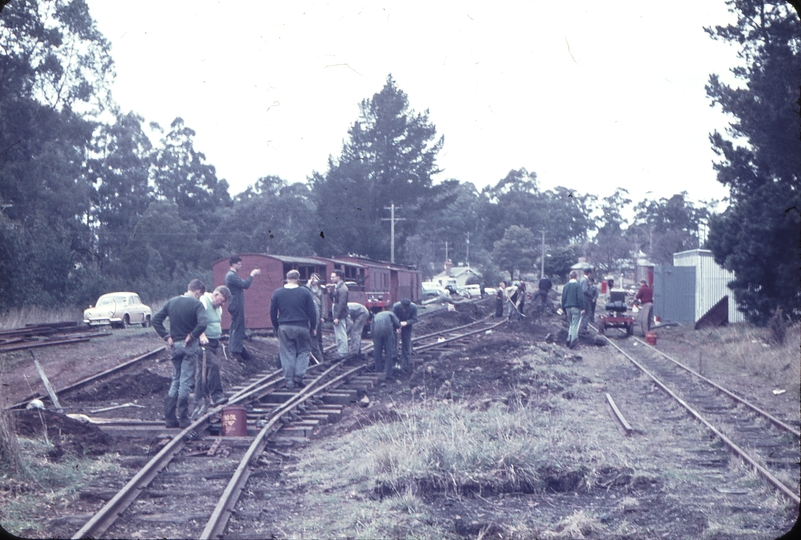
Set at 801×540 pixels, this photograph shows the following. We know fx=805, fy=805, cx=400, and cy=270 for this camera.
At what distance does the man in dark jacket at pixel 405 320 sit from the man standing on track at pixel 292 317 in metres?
2.32

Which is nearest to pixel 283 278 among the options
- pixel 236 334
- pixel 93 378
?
pixel 236 334

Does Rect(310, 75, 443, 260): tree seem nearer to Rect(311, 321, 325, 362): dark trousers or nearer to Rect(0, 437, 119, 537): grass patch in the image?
Rect(311, 321, 325, 362): dark trousers

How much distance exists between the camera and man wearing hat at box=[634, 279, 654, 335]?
23.5 metres

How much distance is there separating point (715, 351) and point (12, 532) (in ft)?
57.9

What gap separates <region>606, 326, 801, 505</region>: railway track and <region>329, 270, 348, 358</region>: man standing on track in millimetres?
5781

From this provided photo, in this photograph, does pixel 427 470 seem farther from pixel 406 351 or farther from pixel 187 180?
pixel 187 180

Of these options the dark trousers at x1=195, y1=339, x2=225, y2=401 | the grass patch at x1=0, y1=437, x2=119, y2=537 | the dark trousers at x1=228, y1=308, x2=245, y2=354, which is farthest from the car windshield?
the grass patch at x1=0, y1=437, x2=119, y2=537

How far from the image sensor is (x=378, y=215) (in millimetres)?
58469

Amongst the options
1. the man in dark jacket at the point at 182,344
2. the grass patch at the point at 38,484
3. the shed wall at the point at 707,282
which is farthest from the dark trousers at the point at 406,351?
the shed wall at the point at 707,282

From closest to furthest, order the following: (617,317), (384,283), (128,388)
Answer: (128,388)
(617,317)
(384,283)

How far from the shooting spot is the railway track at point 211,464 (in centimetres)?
600

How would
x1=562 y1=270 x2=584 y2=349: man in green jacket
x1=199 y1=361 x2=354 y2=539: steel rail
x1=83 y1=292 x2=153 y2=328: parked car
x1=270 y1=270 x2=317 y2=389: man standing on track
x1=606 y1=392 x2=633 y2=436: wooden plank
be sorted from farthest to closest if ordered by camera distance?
x1=83 y1=292 x2=153 y2=328: parked car → x1=562 y1=270 x2=584 y2=349: man in green jacket → x1=270 y1=270 x2=317 y2=389: man standing on track → x1=606 y1=392 x2=633 y2=436: wooden plank → x1=199 y1=361 x2=354 y2=539: steel rail

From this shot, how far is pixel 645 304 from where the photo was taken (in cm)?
2383

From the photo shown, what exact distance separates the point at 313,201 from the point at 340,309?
50.3m
